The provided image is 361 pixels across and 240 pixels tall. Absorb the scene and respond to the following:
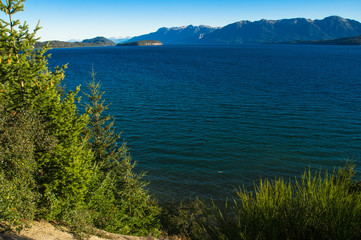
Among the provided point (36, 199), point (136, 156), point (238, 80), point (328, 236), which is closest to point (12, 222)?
point (36, 199)

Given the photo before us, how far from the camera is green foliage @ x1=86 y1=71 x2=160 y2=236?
17.3 m

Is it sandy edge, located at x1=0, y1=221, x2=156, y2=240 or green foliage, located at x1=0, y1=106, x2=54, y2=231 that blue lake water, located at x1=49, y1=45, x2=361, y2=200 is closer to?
sandy edge, located at x1=0, y1=221, x2=156, y2=240

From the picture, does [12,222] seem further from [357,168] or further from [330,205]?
[357,168]

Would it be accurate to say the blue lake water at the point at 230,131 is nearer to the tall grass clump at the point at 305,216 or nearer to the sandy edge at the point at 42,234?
the sandy edge at the point at 42,234

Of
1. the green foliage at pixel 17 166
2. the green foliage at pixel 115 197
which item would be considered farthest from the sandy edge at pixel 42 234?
the green foliage at pixel 115 197

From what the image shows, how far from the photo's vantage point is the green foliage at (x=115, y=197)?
1733 cm

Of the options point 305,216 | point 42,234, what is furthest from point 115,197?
point 305,216

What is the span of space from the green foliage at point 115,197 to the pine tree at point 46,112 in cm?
160

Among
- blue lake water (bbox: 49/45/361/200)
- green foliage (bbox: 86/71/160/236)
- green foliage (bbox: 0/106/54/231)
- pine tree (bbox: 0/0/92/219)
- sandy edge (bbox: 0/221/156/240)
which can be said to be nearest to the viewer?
green foliage (bbox: 0/106/54/231)

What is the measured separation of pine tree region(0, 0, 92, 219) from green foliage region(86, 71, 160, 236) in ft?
5.26

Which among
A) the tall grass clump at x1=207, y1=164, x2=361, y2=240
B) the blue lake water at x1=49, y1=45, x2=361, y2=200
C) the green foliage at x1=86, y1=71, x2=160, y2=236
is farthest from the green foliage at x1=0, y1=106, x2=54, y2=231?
the blue lake water at x1=49, y1=45, x2=361, y2=200

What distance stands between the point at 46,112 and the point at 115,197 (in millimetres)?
8281

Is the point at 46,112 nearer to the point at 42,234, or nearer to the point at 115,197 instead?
the point at 42,234

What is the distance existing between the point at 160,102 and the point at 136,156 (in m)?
23.8
